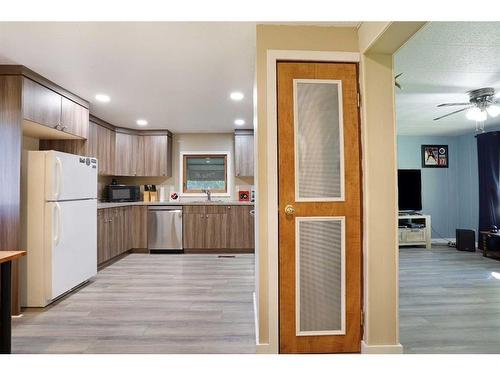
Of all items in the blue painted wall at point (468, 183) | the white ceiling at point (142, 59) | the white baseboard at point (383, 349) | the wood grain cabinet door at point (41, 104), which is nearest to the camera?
the white baseboard at point (383, 349)

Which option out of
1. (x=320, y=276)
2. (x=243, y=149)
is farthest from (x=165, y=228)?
(x=320, y=276)

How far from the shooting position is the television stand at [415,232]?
536 centimetres

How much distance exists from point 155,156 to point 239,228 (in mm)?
2040

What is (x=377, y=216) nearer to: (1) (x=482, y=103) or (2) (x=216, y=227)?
(1) (x=482, y=103)

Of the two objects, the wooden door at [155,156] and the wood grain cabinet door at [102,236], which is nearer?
the wood grain cabinet door at [102,236]

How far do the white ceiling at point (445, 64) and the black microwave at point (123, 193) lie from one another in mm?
4439

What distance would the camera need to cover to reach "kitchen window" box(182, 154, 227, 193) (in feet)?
18.4

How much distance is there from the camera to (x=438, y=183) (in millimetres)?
5859

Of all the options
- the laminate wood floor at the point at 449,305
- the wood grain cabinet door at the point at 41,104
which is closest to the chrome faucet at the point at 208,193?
the wood grain cabinet door at the point at 41,104

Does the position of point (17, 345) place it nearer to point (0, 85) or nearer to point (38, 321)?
point (38, 321)

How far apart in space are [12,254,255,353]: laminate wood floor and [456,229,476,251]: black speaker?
161 inches

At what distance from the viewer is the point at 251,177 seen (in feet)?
18.2

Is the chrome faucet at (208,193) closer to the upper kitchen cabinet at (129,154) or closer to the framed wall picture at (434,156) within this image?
the upper kitchen cabinet at (129,154)

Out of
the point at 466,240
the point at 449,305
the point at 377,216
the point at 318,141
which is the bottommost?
the point at 449,305
